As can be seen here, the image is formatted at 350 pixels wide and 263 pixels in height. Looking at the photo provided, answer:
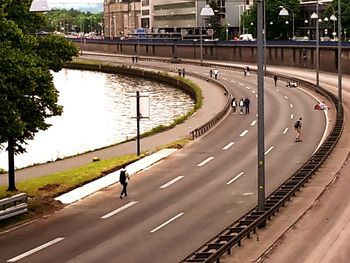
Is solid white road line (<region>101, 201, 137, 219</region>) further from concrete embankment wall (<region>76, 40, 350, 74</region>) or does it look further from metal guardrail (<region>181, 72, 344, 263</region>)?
concrete embankment wall (<region>76, 40, 350, 74</region>)

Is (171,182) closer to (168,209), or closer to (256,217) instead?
(168,209)

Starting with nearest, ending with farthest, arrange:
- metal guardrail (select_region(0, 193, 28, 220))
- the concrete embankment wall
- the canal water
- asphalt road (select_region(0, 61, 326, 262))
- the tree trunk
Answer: asphalt road (select_region(0, 61, 326, 262))
metal guardrail (select_region(0, 193, 28, 220))
the tree trunk
the canal water
the concrete embankment wall

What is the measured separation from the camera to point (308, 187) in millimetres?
35250

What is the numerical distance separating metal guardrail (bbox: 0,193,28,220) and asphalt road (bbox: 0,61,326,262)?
903mm

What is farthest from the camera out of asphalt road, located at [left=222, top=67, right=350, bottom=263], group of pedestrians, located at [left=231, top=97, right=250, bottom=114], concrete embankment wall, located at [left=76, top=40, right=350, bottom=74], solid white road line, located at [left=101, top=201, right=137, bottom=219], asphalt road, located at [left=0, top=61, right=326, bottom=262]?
concrete embankment wall, located at [left=76, top=40, right=350, bottom=74]

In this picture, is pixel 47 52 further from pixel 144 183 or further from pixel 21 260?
pixel 21 260

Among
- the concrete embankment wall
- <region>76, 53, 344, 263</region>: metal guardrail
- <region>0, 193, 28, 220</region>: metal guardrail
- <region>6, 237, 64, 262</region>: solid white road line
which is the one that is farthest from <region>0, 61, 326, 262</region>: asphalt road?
the concrete embankment wall

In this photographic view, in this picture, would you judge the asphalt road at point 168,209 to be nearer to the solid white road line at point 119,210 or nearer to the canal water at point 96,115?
the solid white road line at point 119,210

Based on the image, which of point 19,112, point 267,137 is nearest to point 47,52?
point 19,112

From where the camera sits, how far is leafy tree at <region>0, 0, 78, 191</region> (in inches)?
1203

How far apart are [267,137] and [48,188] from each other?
2156 centimetres

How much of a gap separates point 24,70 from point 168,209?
8.37 m

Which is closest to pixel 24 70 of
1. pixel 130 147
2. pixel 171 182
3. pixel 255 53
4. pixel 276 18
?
pixel 171 182

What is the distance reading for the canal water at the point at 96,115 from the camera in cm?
6319
